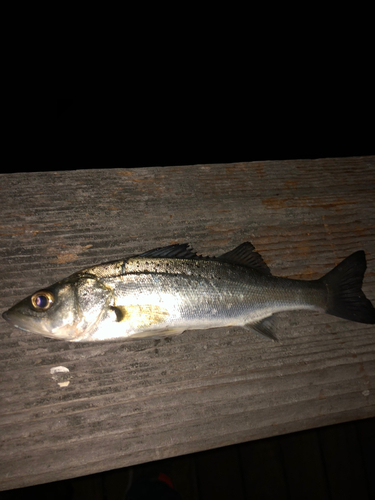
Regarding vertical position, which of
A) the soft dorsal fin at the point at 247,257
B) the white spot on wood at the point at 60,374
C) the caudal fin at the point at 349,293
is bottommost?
the white spot on wood at the point at 60,374

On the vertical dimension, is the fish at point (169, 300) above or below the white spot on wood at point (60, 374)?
above

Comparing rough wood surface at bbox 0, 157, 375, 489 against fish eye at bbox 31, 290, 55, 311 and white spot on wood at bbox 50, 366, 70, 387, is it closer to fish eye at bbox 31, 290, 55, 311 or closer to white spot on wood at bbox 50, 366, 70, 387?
white spot on wood at bbox 50, 366, 70, 387

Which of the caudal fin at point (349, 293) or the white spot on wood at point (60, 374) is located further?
the caudal fin at point (349, 293)

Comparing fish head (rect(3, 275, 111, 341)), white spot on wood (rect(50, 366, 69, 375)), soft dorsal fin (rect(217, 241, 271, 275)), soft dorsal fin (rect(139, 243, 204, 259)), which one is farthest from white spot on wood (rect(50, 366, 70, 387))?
soft dorsal fin (rect(217, 241, 271, 275))

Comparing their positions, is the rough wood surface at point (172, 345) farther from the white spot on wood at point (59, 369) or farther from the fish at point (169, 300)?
the fish at point (169, 300)

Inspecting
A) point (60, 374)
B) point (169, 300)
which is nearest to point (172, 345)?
point (169, 300)

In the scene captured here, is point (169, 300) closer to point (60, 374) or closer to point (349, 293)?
point (60, 374)

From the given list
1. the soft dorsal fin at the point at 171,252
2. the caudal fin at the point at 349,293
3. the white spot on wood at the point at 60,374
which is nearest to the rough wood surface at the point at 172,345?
the white spot on wood at the point at 60,374

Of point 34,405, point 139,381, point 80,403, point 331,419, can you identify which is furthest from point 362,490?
point 34,405

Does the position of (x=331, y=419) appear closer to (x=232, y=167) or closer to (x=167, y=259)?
(x=167, y=259)
